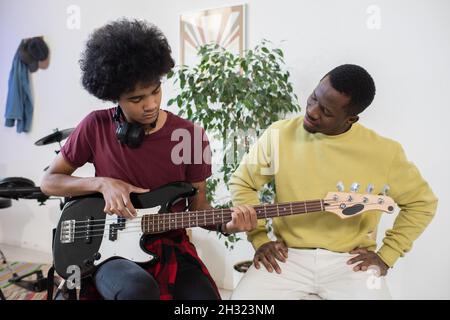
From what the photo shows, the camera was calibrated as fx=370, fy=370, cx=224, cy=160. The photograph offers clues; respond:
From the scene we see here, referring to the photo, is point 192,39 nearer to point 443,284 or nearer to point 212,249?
point 212,249

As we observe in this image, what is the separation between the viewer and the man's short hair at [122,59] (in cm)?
110

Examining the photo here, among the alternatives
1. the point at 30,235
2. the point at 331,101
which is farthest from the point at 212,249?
the point at 30,235

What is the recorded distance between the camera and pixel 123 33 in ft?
3.75

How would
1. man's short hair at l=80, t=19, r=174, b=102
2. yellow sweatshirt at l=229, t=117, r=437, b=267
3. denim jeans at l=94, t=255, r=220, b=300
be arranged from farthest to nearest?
1. yellow sweatshirt at l=229, t=117, r=437, b=267
2. man's short hair at l=80, t=19, r=174, b=102
3. denim jeans at l=94, t=255, r=220, b=300

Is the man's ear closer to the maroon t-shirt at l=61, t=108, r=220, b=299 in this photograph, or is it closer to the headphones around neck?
the maroon t-shirt at l=61, t=108, r=220, b=299

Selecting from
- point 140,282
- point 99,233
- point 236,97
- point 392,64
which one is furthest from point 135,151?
point 392,64

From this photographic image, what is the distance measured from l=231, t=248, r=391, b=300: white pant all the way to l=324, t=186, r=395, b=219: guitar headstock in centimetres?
19

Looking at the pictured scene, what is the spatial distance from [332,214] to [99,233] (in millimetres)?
765

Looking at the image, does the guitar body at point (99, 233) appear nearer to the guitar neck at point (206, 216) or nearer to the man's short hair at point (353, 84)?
the guitar neck at point (206, 216)

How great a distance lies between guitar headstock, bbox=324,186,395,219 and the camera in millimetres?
1138

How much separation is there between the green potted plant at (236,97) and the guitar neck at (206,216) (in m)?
0.74

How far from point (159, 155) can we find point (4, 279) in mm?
1975

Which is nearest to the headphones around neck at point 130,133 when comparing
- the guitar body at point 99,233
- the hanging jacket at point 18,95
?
the guitar body at point 99,233

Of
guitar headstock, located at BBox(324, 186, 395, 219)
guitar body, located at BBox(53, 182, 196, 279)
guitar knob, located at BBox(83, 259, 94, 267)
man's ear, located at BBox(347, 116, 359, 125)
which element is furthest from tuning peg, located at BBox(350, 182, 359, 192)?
guitar knob, located at BBox(83, 259, 94, 267)
